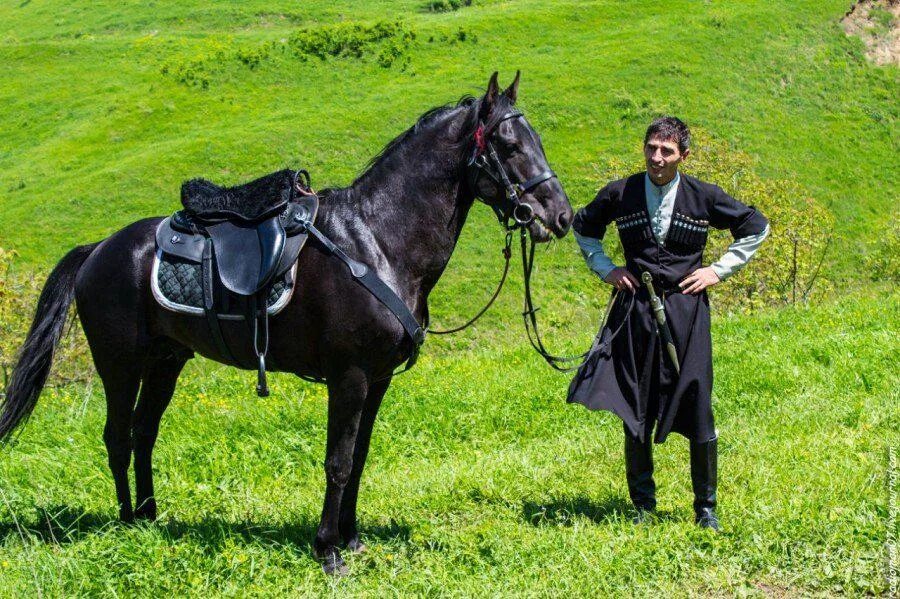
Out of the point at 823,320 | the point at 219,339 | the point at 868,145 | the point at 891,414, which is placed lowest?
the point at 868,145

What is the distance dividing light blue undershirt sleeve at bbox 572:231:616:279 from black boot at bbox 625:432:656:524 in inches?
44.9

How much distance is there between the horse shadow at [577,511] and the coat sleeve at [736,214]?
1972mm

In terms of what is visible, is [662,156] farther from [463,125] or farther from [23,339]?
[23,339]

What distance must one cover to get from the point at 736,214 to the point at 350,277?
8.33 ft

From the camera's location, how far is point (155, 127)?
135 ft

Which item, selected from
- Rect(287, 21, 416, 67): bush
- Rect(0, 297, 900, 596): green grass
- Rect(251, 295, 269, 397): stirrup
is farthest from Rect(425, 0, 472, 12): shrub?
Rect(251, 295, 269, 397): stirrup

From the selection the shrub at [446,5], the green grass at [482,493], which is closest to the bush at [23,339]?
the green grass at [482,493]

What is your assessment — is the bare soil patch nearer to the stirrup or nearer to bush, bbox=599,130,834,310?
bush, bbox=599,130,834,310

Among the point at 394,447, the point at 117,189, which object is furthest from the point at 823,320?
the point at 117,189

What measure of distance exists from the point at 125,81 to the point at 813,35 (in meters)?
40.5

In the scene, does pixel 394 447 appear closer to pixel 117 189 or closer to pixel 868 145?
pixel 117 189

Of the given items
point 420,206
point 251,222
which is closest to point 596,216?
point 420,206

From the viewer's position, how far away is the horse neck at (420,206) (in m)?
4.87

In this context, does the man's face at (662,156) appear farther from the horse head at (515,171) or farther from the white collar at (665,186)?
the horse head at (515,171)
